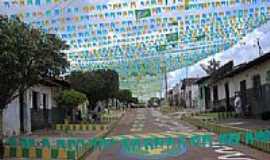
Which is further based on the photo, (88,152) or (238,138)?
(238,138)

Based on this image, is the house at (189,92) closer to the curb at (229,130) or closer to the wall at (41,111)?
the curb at (229,130)

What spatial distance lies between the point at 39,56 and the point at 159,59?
1734cm

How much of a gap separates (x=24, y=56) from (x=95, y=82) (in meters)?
30.2

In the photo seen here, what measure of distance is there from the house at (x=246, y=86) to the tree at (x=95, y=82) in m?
10.3

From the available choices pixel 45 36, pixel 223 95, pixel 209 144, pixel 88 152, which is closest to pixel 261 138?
pixel 209 144

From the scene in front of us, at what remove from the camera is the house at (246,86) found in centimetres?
3241

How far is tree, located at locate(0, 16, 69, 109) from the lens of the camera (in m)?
13.9

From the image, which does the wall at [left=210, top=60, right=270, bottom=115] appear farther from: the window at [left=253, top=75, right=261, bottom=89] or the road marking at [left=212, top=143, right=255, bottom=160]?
the road marking at [left=212, top=143, right=255, bottom=160]

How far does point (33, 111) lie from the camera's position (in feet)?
105

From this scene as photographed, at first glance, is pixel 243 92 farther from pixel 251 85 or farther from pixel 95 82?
pixel 95 82

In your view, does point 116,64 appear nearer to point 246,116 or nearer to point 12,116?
point 12,116

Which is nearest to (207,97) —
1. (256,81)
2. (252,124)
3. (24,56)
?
(256,81)

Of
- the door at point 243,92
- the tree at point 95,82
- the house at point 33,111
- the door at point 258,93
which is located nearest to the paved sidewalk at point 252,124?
the door at point 258,93

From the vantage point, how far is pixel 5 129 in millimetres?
24594
